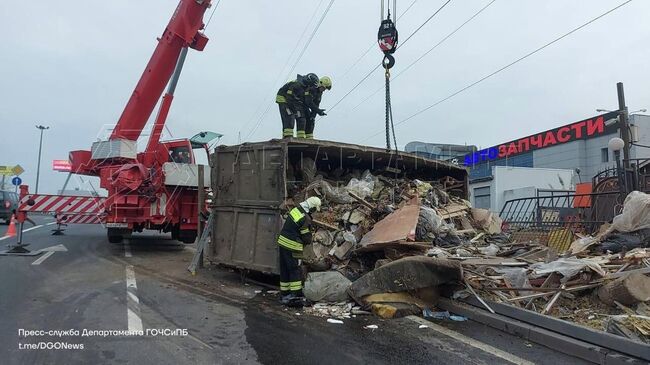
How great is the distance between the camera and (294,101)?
9.17 m

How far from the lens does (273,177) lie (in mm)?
7348

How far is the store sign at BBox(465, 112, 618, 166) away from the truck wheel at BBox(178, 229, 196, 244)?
2736 centimetres

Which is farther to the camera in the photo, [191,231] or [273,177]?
[191,231]

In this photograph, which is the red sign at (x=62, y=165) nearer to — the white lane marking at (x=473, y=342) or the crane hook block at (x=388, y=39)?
the crane hook block at (x=388, y=39)

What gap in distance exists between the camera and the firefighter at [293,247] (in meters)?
6.34

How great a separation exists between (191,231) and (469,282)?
7591mm

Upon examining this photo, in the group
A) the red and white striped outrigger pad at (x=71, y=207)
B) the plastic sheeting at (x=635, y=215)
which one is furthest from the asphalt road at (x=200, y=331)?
the plastic sheeting at (x=635, y=215)

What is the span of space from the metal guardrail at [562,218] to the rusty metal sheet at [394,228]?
3905 millimetres

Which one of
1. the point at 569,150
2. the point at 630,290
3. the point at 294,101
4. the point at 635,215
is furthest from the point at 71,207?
the point at 569,150

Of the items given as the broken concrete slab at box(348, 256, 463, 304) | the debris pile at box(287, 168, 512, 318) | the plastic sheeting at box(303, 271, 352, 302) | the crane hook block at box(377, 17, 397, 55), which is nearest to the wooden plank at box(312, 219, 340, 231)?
the debris pile at box(287, 168, 512, 318)

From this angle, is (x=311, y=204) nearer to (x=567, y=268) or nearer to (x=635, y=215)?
(x=567, y=268)

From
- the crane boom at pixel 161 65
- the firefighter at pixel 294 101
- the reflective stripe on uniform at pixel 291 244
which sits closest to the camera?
the reflective stripe on uniform at pixel 291 244

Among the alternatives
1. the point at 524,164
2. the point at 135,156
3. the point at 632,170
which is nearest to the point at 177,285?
the point at 135,156

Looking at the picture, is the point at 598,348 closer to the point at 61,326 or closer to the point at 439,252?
the point at 439,252
